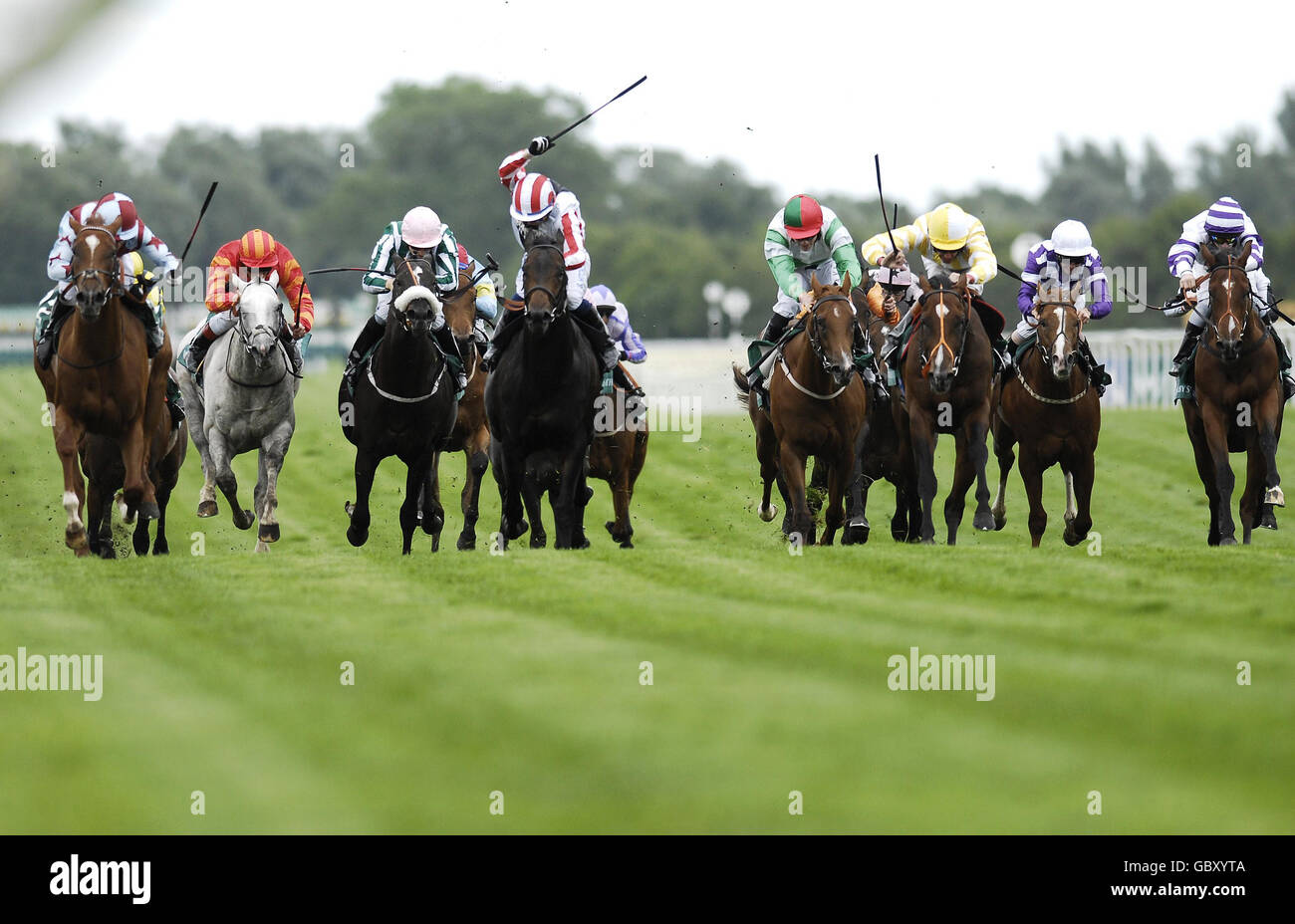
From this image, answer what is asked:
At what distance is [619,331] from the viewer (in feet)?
43.6

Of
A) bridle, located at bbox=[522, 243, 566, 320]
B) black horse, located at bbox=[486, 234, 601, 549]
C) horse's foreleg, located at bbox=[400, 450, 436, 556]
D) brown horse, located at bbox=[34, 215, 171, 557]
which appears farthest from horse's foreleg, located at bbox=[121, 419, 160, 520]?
bridle, located at bbox=[522, 243, 566, 320]

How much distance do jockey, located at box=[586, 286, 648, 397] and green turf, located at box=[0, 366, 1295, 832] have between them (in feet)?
5.88

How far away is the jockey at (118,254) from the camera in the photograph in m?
10.7

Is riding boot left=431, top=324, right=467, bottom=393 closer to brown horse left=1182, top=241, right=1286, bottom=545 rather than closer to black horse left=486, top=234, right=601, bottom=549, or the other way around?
black horse left=486, top=234, right=601, bottom=549

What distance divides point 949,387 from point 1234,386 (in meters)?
2.20

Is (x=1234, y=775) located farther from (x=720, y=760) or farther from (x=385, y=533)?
(x=385, y=533)

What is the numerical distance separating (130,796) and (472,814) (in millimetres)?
1042

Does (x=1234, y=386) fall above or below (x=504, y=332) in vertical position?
below

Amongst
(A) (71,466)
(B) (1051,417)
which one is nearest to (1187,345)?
(B) (1051,417)

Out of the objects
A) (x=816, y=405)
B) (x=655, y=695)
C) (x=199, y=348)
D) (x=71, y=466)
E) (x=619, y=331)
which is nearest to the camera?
(x=655, y=695)

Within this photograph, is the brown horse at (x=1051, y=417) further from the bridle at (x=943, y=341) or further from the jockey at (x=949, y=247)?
the bridle at (x=943, y=341)

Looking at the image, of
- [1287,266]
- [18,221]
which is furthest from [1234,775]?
[1287,266]

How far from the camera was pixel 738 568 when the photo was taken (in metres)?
9.97

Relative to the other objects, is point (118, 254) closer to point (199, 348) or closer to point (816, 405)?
point (199, 348)
